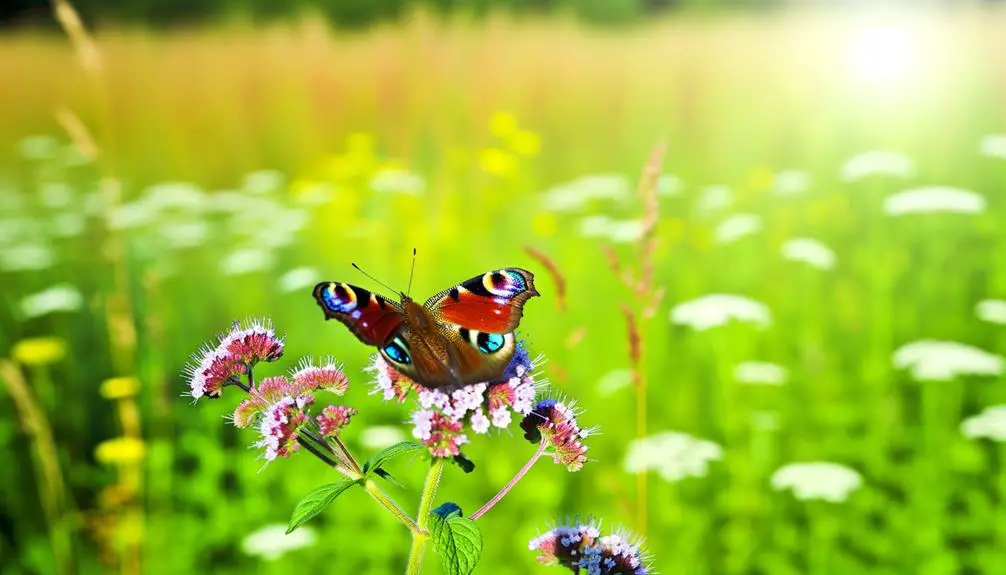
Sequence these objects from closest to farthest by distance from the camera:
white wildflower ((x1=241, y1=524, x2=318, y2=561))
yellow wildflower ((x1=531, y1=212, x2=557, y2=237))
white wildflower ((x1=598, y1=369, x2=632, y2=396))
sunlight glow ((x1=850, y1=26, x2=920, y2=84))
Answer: white wildflower ((x1=241, y1=524, x2=318, y2=561)) < white wildflower ((x1=598, y1=369, x2=632, y2=396)) < yellow wildflower ((x1=531, y1=212, x2=557, y2=237)) < sunlight glow ((x1=850, y1=26, x2=920, y2=84))

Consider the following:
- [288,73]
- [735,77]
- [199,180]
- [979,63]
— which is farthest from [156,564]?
[979,63]

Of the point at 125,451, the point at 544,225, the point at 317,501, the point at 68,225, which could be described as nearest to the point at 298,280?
the point at 125,451

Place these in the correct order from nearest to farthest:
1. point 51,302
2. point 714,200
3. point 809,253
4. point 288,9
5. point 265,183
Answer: point 809,253 → point 51,302 → point 714,200 → point 265,183 → point 288,9

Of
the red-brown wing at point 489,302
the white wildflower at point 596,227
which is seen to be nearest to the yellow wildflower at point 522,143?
the white wildflower at point 596,227

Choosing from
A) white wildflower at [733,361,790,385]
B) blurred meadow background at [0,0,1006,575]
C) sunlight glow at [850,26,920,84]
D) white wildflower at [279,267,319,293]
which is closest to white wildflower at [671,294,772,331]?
blurred meadow background at [0,0,1006,575]

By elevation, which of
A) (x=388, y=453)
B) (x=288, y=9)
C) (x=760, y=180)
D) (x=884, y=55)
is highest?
(x=288, y=9)

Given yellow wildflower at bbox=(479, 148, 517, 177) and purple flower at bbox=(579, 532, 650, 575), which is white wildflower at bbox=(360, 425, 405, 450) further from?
yellow wildflower at bbox=(479, 148, 517, 177)

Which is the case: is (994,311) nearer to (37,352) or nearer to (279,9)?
(37,352)
